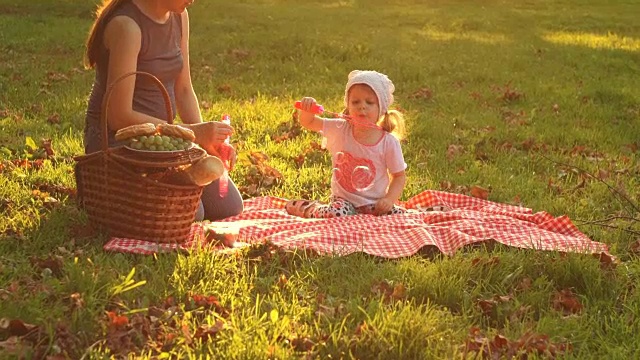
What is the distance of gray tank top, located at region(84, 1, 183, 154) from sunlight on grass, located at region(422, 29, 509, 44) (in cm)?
1300

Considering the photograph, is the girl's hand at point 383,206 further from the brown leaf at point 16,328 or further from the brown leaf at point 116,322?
the brown leaf at point 16,328

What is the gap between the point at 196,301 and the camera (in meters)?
4.09

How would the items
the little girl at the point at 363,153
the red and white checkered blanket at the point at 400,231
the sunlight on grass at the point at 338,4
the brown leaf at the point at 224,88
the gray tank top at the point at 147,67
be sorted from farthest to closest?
1. the sunlight on grass at the point at 338,4
2. the brown leaf at the point at 224,88
3. the little girl at the point at 363,153
4. the gray tank top at the point at 147,67
5. the red and white checkered blanket at the point at 400,231

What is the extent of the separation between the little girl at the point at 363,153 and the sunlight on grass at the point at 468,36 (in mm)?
12219

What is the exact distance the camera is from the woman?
17.4 ft

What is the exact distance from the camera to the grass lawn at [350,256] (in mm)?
3730

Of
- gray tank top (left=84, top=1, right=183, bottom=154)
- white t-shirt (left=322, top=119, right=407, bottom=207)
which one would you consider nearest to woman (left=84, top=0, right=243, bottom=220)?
gray tank top (left=84, top=1, right=183, bottom=154)

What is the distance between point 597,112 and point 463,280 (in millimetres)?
6610

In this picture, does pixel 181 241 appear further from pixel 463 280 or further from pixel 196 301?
pixel 463 280

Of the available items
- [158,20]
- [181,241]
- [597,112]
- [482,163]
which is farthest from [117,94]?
[597,112]

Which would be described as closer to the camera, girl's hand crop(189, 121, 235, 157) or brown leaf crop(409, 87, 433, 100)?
girl's hand crop(189, 121, 235, 157)

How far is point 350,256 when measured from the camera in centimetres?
494

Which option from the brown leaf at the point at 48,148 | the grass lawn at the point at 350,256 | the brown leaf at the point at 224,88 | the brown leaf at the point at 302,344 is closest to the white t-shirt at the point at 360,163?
the grass lawn at the point at 350,256

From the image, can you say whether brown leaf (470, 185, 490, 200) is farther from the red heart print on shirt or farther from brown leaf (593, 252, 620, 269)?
brown leaf (593, 252, 620, 269)
